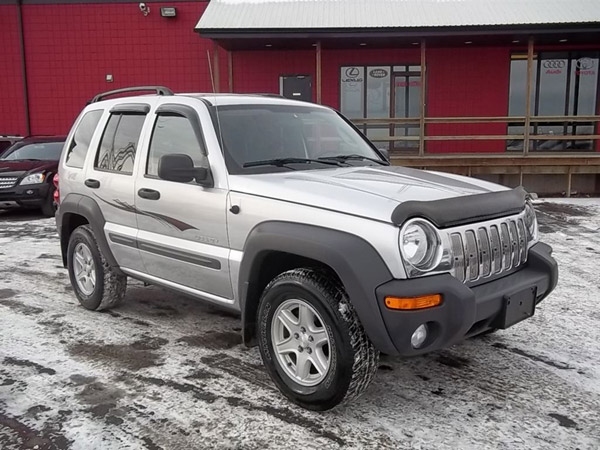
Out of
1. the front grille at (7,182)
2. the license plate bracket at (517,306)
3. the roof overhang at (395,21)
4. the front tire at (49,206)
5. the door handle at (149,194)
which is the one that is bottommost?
the front tire at (49,206)

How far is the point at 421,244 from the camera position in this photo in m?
2.96

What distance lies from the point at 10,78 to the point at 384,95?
36.3 feet

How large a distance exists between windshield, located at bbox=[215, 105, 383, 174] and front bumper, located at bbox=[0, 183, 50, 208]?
24.9 ft

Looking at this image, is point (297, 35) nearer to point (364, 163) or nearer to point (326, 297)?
point (364, 163)

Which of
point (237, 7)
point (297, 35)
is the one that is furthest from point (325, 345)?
point (237, 7)

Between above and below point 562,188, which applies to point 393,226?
above

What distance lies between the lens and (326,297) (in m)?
3.05

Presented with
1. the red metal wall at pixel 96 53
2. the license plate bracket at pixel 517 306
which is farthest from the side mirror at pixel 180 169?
the red metal wall at pixel 96 53

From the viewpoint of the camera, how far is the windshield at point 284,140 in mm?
3908

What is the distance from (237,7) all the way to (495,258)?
1313cm

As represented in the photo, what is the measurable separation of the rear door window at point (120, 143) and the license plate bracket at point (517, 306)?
9.57 ft

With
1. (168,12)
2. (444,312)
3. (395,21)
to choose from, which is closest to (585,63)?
(395,21)

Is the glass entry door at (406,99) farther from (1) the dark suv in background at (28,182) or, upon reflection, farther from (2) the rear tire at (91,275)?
(2) the rear tire at (91,275)

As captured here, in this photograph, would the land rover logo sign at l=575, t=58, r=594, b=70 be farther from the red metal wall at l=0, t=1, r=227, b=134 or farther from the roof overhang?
the red metal wall at l=0, t=1, r=227, b=134
